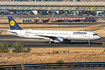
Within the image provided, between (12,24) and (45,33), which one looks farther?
(12,24)

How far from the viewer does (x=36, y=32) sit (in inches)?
2079

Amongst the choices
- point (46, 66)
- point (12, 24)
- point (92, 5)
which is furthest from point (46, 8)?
point (46, 66)

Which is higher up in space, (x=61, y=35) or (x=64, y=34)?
(x=64, y=34)

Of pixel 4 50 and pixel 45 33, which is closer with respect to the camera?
pixel 4 50

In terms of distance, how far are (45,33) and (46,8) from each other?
148 meters

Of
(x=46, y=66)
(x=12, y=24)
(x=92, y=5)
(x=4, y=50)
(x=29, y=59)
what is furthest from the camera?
(x=92, y=5)

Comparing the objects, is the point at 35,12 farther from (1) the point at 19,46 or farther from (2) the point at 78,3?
(1) the point at 19,46

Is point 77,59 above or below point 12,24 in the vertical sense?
below

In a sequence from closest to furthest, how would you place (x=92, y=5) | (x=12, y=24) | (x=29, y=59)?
(x=29, y=59) → (x=12, y=24) → (x=92, y=5)

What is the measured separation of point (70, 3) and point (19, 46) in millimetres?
164613

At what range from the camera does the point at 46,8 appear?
650 feet

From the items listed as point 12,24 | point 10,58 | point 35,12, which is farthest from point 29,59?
point 35,12

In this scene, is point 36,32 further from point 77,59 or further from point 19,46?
point 77,59

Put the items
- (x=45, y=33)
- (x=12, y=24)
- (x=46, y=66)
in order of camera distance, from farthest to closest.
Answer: (x=12, y=24) < (x=45, y=33) < (x=46, y=66)
